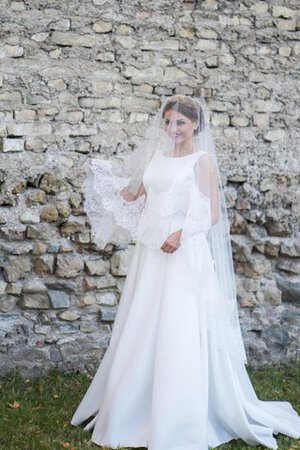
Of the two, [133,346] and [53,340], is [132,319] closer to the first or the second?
[133,346]

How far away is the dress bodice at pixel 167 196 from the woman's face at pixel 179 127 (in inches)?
4.5

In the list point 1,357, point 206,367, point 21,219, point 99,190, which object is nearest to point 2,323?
A: point 1,357

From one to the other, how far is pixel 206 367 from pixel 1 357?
2.10 metres

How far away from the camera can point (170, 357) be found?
4062 millimetres

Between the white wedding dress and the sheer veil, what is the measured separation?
0.03 metres

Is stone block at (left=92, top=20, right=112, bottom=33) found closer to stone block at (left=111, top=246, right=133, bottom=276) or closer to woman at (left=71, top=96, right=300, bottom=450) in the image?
woman at (left=71, top=96, right=300, bottom=450)

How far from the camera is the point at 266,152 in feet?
20.2

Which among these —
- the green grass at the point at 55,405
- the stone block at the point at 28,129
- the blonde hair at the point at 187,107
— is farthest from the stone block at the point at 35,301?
the blonde hair at the point at 187,107

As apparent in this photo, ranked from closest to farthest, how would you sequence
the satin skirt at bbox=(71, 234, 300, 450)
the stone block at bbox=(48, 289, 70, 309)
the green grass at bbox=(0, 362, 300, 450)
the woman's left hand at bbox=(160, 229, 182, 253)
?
the satin skirt at bbox=(71, 234, 300, 450) < the woman's left hand at bbox=(160, 229, 182, 253) < the green grass at bbox=(0, 362, 300, 450) < the stone block at bbox=(48, 289, 70, 309)

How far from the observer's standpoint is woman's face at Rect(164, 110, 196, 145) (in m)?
4.22

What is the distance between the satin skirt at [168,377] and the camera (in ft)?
13.2

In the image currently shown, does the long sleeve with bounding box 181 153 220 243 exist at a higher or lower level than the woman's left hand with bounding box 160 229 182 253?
higher

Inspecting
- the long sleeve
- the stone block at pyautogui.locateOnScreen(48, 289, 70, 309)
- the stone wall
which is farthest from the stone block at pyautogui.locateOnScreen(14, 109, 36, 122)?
the long sleeve

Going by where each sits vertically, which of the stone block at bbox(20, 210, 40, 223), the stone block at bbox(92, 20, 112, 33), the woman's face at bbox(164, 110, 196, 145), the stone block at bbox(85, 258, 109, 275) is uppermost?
→ the stone block at bbox(92, 20, 112, 33)
